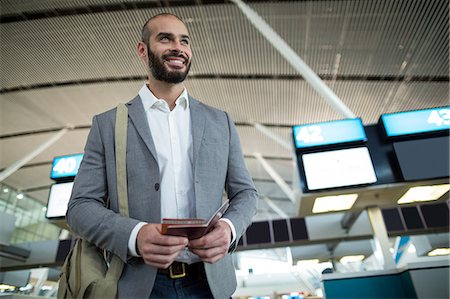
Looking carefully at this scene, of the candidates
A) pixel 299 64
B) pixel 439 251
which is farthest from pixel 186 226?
pixel 439 251

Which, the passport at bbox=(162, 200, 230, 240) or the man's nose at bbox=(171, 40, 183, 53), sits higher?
the man's nose at bbox=(171, 40, 183, 53)

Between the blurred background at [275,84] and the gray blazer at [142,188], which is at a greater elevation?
the blurred background at [275,84]

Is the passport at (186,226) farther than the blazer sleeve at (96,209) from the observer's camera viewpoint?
No

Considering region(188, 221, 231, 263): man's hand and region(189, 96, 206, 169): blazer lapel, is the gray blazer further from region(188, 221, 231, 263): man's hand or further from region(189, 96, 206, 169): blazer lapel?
region(188, 221, 231, 263): man's hand

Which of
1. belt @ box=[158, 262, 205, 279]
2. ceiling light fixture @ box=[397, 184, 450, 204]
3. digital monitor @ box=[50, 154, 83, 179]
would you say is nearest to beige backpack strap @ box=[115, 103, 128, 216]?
belt @ box=[158, 262, 205, 279]

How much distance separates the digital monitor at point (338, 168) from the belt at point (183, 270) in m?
3.94

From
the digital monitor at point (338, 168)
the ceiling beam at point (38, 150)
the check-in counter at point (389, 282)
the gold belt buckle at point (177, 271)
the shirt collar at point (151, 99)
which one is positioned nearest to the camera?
the gold belt buckle at point (177, 271)

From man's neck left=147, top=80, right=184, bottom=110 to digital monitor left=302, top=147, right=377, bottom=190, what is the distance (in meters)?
3.77

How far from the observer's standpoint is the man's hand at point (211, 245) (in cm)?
93

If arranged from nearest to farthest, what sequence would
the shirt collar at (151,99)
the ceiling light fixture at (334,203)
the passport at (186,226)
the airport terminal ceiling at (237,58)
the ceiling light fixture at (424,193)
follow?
the passport at (186,226), the shirt collar at (151,99), the ceiling light fixture at (424,193), the ceiling light fixture at (334,203), the airport terminal ceiling at (237,58)

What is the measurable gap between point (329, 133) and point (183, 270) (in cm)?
450

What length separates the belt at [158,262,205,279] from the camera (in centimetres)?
106

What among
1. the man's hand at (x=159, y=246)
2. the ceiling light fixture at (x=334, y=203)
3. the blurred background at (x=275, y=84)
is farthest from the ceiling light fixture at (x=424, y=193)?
the man's hand at (x=159, y=246)

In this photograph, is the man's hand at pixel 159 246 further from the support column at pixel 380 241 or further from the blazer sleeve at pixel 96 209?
the support column at pixel 380 241
